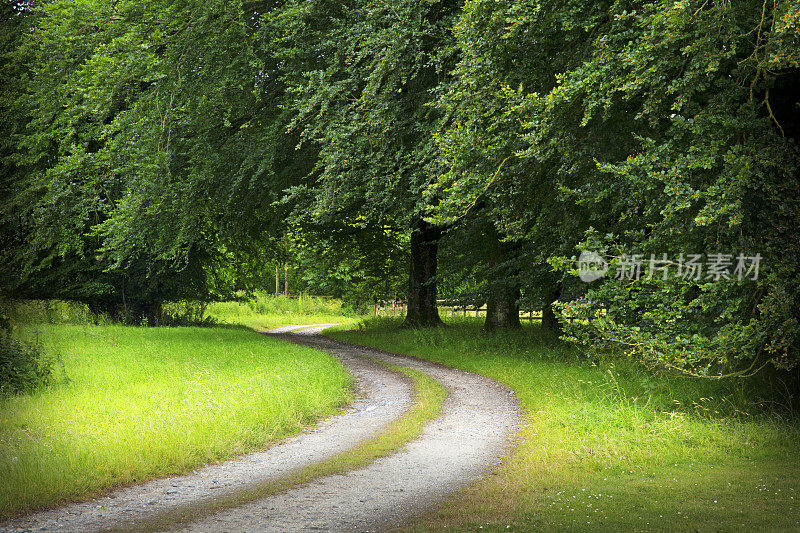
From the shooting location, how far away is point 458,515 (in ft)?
18.4

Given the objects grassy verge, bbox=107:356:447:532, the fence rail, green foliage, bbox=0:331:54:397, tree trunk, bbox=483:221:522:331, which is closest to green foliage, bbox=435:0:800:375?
grassy verge, bbox=107:356:447:532

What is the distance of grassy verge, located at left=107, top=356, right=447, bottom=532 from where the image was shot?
558cm

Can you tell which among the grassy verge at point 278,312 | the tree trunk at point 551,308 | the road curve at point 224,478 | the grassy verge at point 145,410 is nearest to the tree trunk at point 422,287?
the tree trunk at point 551,308

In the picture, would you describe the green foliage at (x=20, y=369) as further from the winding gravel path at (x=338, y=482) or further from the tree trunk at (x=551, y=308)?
the tree trunk at (x=551, y=308)

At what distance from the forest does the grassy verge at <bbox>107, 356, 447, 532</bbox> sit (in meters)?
2.79

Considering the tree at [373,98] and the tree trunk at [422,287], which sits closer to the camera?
the tree at [373,98]

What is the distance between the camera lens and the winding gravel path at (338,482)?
5.55 m

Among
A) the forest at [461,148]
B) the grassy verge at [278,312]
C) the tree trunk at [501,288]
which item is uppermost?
the forest at [461,148]

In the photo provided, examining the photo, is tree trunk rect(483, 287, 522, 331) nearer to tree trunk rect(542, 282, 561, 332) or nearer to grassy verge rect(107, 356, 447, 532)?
tree trunk rect(542, 282, 561, 332)

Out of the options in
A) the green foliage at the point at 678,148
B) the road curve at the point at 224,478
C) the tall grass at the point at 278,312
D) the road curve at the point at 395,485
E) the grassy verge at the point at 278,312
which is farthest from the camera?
the tall grass at the point at 278,312

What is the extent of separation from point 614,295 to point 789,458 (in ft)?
8.67

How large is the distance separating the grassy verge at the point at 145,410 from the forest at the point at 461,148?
8.87 feet

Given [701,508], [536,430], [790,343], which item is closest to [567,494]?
[701,508]

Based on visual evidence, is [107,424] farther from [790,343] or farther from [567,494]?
[790,343]
